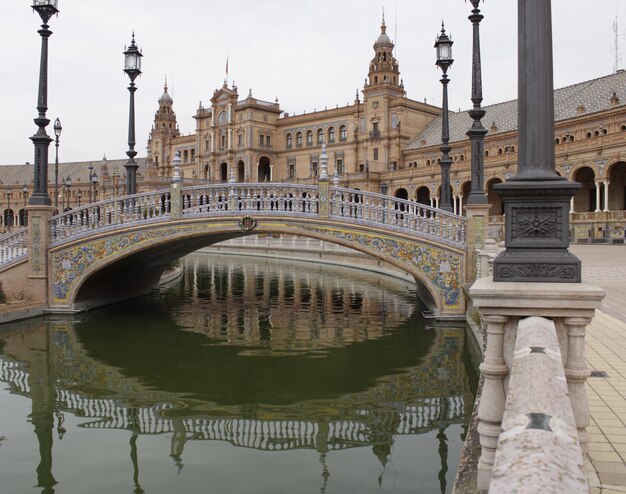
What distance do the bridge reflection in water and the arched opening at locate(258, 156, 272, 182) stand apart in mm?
58958

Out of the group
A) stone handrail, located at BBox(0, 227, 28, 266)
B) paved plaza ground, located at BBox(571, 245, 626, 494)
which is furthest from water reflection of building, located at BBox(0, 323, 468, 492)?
stone handrail, located at BBox(0, 227, 28, 266)

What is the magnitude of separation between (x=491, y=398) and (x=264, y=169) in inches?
2989

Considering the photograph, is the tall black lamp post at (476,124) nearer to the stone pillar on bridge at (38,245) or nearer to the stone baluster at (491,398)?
the stone baluster at (491,398)

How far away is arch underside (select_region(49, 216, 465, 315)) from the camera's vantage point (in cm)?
1548

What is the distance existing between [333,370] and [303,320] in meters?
5.86

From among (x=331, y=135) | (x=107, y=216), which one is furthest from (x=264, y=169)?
(x=107, y=216)

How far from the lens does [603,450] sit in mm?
4656

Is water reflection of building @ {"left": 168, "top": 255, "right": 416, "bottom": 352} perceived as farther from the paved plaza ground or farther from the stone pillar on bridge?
the paved plaza ground

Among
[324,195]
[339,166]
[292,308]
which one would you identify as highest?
[339,166]

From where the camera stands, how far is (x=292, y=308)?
784 inches

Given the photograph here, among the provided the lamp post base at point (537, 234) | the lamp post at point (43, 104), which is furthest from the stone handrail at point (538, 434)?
the lamp post at point (43, 104)

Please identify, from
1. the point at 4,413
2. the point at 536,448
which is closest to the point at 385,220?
the point at 4,413

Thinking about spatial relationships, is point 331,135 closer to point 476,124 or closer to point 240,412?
point 476,124

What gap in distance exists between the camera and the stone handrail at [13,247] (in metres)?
17.0
